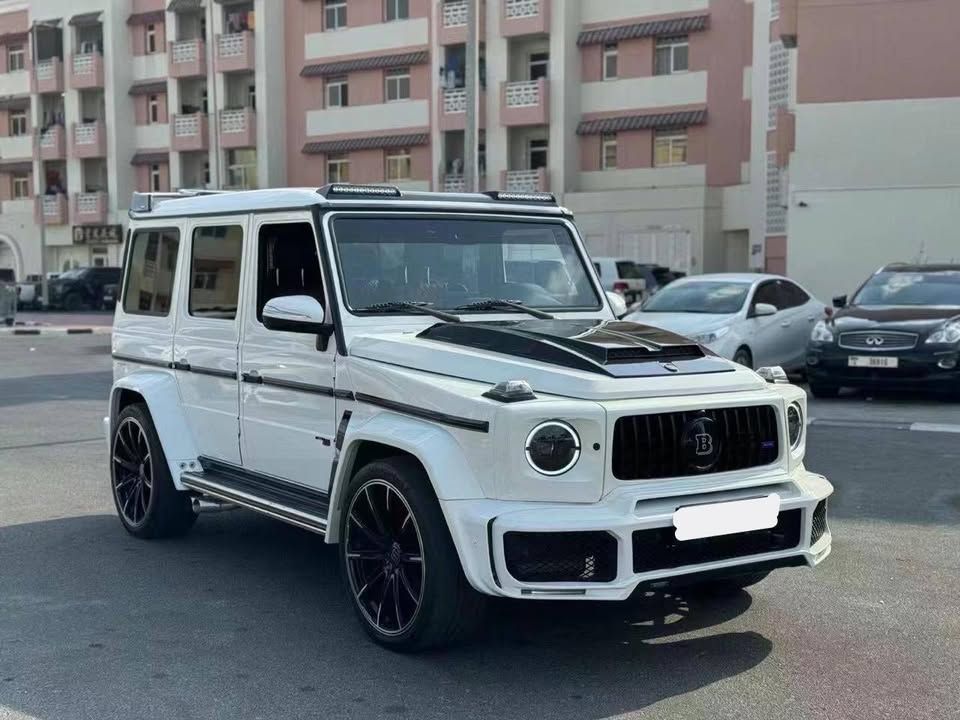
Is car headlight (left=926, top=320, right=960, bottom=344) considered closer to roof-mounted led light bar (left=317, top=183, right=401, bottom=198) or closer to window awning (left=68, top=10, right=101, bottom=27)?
roof-mounted led light bar (left=317, top=183, right=401, bottom=198)

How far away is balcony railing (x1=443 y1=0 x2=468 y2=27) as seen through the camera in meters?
42.7

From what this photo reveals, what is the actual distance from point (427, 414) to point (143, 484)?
3.01 metres

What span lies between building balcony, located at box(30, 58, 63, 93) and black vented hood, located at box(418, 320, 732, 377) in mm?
53298

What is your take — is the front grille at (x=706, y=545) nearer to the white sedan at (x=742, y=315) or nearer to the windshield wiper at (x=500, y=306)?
the windshield wiper at (x=500, y=306)

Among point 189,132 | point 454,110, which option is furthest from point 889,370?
point 189,132

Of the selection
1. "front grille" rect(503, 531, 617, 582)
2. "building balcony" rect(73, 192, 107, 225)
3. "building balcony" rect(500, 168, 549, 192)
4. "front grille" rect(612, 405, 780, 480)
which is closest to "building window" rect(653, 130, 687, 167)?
"building balcony" rect(500, 168, 549, 192)

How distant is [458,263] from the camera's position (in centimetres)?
Answer: 618

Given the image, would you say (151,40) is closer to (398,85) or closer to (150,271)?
(398,85)

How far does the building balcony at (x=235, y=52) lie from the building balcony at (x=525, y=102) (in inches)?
476

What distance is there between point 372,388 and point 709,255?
35591mm

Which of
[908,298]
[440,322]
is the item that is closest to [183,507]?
[440,322]

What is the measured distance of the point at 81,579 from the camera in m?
6.38

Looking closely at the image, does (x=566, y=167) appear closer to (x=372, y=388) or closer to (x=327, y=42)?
(x=327, y=42)

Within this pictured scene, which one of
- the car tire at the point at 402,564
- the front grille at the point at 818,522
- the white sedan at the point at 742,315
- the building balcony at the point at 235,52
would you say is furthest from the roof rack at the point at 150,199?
the building balcony at the point at 235,52
